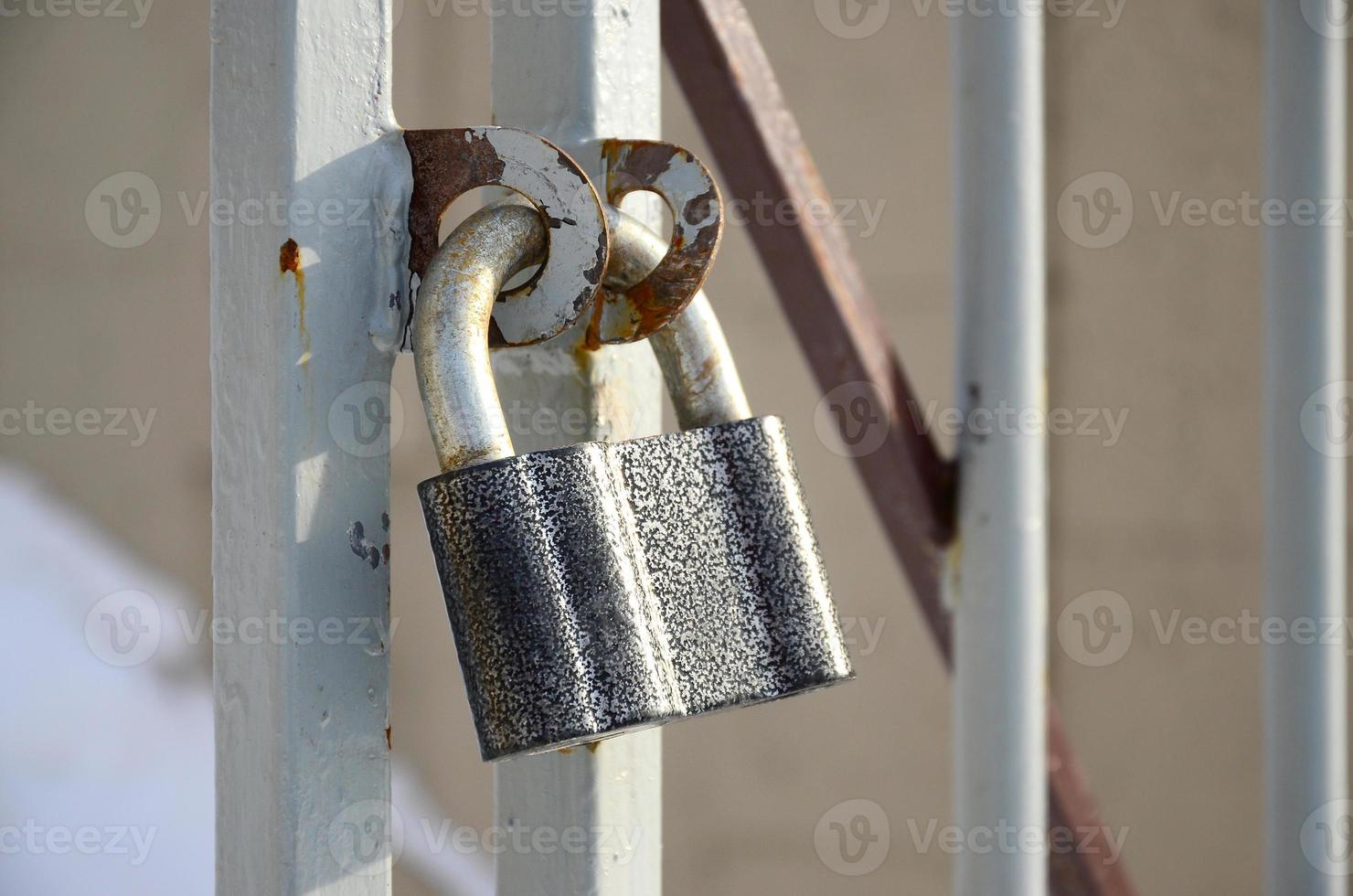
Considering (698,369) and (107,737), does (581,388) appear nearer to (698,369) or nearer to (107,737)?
(698,369)

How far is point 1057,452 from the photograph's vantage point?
1.95 metres

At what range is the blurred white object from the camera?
185cm

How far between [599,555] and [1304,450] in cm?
73

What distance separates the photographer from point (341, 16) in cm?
30

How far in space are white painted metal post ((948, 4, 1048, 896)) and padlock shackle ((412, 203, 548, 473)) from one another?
388 mm

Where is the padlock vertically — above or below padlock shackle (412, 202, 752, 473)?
below

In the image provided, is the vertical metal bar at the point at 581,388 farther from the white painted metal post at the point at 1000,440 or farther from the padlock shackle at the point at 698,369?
the white painted metal post at the point at 1000,440

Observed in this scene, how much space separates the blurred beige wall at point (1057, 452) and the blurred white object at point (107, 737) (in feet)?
1.20

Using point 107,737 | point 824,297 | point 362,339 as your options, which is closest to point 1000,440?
point 824,297

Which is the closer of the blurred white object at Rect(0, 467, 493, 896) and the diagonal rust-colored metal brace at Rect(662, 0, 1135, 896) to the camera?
the diagonal rust-colored metal brace at Rect(662, 0, 1135, 896)

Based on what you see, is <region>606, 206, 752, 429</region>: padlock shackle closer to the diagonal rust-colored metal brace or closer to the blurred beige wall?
the diagonal rust-colored metal brace

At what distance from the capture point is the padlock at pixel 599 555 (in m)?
0.27

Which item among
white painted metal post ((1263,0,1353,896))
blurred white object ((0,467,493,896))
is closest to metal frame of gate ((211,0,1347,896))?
white painted metal post ((1263,0,1353,896))

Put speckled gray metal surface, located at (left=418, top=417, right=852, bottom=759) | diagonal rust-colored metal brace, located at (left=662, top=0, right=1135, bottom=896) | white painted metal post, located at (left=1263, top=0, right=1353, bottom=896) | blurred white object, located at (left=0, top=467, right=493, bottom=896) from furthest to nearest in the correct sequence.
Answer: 1. blurred white object, located at (left=0, top=467, right=493, bottom=896)
2. white painted metal post, located at (left=1263, top=0, right=1353, bottom=896)
3. diagonal rust-colored metal brace, located at (left=662, top=0, right=1135, bottom=896)
4. speckled gray metal surface, located at (left=418, top=417, right=852, bottom=759)
